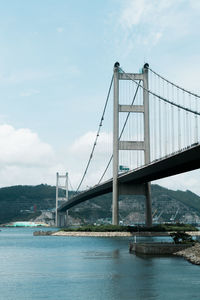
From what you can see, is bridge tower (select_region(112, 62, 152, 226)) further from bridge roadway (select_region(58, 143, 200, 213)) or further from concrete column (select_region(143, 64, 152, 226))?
bridge roadway (select_region(58, 143, 200, 213))

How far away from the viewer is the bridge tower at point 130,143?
283 feet

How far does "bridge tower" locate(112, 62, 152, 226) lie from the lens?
86.2 metres

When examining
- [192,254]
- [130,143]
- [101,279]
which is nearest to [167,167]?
[192,254]

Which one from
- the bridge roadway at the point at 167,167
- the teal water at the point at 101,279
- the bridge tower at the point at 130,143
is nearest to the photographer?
the teal water at the point at 101,279

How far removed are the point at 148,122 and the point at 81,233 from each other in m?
24.3

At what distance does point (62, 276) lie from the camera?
34719 millimetres

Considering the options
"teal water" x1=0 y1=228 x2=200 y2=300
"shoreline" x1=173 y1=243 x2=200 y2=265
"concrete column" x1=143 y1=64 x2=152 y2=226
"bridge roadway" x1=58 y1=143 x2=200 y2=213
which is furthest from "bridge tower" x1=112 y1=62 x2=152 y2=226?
"teal water" x1=0 y1=228 x2=200 y2=300

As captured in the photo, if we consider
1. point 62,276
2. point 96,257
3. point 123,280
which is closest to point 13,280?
point 62,276

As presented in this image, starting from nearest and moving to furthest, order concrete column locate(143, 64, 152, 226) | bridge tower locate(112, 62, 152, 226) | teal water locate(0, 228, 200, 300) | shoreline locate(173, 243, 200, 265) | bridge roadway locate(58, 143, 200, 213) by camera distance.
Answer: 1. teal water locate(0, 228, 200, 300)
2. shoreline locate(173, 243, 200, 265)
3. bridge roadway locate(58, 143, 200, 213)
4. concrete column locate(143, 64, 152, 226)
5. bridge tower locate(112, 62, 152, 226)

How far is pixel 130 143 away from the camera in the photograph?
286 feet

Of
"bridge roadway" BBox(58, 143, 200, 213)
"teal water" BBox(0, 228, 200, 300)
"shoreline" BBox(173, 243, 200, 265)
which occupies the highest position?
"bridge roadway" BBox(58, 143, 200, 213)

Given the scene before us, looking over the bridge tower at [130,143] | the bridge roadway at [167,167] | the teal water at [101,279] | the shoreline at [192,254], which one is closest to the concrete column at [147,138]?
the bridge tower at [130,143]

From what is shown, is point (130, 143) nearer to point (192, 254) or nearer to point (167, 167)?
point (167, 167)

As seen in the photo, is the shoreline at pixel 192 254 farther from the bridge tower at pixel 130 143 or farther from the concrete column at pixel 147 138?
the bridge tower at pixel 130 143
